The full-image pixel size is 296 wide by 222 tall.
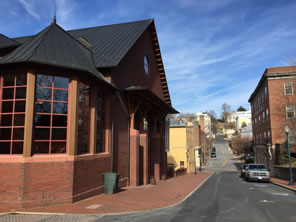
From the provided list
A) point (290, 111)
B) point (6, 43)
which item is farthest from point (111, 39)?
point (290, 111)

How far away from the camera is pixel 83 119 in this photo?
12.4 metres

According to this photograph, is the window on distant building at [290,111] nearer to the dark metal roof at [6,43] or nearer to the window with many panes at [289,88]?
the window with many panes at [289,88]

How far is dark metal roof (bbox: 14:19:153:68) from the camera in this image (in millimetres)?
15561

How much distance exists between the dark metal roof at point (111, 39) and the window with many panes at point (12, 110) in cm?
464

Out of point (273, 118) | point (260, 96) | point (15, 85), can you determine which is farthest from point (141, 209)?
point (260, 96)

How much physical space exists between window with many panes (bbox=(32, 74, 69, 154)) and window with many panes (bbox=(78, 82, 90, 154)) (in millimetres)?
937

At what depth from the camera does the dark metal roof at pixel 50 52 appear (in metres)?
10.6

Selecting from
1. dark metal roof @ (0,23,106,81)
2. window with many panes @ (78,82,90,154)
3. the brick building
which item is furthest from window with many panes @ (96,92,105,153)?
dark metal roof @ (0,23,106,81)

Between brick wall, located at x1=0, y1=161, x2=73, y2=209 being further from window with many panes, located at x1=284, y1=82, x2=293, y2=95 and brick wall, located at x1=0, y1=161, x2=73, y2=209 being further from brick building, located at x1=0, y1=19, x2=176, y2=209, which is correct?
window with many panes, located at x1=284, y1=82, x2=293, y2=95

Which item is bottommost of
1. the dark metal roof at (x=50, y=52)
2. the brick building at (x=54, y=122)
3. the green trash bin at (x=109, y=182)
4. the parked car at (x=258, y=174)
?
the parked car at (x=258, y=174)

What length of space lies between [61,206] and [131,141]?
789 cm

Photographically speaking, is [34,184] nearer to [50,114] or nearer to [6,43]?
[50,114]

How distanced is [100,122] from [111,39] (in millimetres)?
7847

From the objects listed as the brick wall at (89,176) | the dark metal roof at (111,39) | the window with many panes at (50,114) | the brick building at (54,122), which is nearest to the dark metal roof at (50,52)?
the brick building at (54,122)
